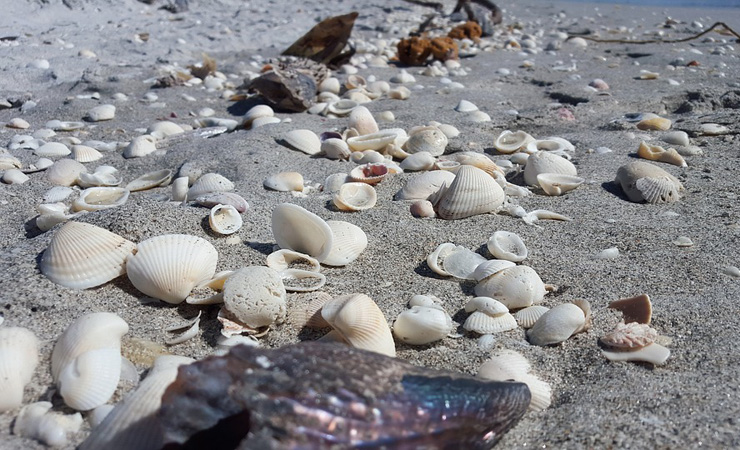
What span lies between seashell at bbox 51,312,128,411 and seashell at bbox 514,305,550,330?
126cm

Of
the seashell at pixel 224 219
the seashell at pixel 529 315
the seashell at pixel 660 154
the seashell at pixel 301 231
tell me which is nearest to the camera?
the seashell at pixel 529 315

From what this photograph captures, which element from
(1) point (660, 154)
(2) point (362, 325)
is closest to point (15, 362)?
(2) point (362, 325)

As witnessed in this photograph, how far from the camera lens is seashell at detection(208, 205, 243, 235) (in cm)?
253

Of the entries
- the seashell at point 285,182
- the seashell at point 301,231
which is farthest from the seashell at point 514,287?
the seashell at point 285,182

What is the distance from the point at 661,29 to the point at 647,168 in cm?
840

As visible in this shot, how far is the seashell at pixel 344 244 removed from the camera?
2.38 meters

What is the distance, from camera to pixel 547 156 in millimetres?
3359

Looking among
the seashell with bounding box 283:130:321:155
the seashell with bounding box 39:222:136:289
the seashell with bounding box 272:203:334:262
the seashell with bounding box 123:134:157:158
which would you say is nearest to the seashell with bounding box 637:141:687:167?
the seashell with bounding box 283:130:321:155

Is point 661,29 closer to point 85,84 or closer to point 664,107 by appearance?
point 664,107

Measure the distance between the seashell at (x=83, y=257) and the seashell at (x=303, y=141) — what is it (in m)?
1.84

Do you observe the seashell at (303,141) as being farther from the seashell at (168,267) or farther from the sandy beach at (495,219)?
the seashell at (168,267)

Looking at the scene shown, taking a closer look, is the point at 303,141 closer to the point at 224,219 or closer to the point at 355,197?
the point at 355,197

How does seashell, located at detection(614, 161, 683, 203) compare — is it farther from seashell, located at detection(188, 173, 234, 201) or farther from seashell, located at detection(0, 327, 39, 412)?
seashell, located at detection(0, 327, 39, 412)

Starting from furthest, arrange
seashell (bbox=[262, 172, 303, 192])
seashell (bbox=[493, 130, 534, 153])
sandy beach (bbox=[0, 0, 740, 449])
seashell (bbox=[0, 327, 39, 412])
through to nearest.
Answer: seashell (bbox=[493, 130, 534, 153])
seashell (bbox=[262, 172, 303, 192])
sandy beach (bbox=[0, 0, 740, 449])
seashell (bbox=[0, 327, 39, 412])
